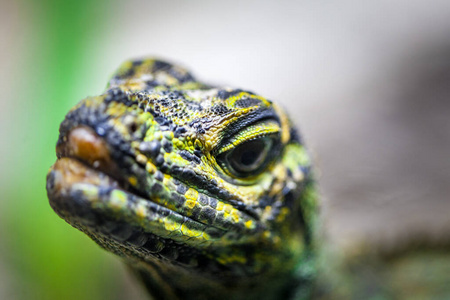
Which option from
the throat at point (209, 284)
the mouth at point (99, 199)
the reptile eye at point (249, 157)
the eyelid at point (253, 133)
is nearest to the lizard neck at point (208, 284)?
the throat at point (209, 284)

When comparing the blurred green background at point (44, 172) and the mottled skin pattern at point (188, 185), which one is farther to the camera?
the blurred green background at point (44, 172)

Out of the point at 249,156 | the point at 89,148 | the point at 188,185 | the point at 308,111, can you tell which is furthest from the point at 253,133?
→ the point at 308,111

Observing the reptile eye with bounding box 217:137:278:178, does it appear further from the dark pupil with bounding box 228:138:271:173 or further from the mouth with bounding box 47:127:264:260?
the mouth with bounding box 47:127:264:260

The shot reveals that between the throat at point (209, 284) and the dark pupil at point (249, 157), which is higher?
the dark pupil at point (249, 157)

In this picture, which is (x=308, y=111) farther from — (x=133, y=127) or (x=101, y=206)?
(x=101, y=206)

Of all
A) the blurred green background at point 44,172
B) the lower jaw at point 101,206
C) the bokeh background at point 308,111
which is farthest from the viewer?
the blurred green background at point 44,172

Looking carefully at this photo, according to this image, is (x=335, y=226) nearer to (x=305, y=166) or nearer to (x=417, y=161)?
(x=417, y=161)

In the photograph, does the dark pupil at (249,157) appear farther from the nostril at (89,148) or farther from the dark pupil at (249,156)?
the nostril at (89,148)

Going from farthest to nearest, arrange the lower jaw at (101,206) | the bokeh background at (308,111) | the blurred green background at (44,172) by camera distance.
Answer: the blurred green background at (44,172), the bokeh background at (308,111), the lower jaw at (101,206)

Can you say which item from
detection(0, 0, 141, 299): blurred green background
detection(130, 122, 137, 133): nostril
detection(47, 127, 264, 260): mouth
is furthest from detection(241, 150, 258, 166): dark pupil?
detection(0, 0, 141, 299): blurred green background
